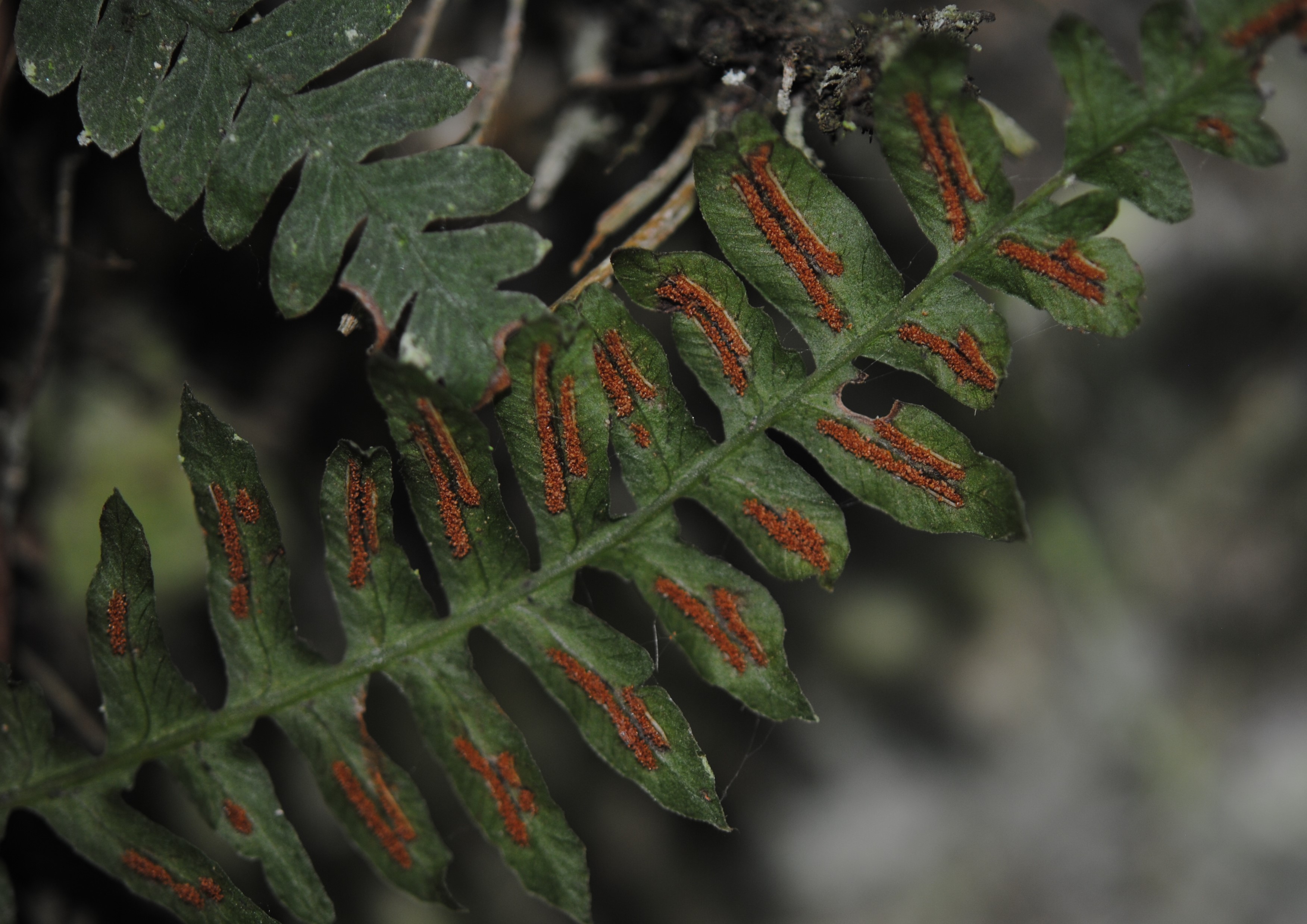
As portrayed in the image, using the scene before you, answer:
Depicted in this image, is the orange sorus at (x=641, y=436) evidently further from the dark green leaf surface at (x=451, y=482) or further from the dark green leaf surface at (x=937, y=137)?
the dark green leaf surface at (x=937, y=137)

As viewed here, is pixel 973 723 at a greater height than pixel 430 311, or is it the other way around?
pixel 430 311

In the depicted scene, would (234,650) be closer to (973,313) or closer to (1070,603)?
(973,313)

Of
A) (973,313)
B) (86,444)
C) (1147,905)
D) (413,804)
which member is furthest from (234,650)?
(1147,905)

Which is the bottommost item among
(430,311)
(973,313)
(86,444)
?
(86,444)

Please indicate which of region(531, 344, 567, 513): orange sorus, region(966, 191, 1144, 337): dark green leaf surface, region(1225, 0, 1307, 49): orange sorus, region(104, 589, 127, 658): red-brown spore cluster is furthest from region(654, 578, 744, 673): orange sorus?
region(1225, 0, 1307, 49): orange sorus

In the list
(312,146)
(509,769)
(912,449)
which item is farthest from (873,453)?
(312,146)

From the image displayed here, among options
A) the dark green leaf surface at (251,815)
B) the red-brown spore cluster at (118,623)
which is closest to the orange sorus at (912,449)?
the dark green leaf surface at (251,815)

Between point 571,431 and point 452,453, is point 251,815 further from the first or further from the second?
point 571,431
